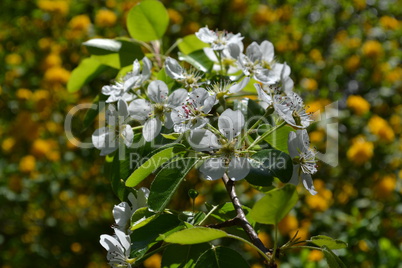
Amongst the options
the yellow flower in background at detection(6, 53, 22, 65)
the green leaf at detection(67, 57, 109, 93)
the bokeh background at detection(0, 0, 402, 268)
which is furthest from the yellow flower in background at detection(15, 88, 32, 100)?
the green leaf at detection(67, 57, 109, 93)

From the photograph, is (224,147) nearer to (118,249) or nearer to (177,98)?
(177,98)

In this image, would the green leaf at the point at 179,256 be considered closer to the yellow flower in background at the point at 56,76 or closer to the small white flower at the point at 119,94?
the small white flower at the point at 119,94

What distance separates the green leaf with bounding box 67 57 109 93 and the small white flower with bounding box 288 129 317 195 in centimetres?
67

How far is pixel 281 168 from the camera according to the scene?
778 mm

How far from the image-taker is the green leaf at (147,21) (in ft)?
4.07

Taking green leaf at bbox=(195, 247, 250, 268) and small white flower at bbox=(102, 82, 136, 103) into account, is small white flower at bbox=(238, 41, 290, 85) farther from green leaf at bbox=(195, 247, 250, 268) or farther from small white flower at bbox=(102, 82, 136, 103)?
green leaf at bbox=(195, 247, 250, 268)

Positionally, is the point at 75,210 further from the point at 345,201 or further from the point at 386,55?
the point at 386,55

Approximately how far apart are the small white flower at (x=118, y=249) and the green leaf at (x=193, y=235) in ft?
0.50

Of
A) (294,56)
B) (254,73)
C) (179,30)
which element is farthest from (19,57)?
(254,73)

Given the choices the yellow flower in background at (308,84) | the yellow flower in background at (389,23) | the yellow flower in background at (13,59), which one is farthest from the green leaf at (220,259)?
the yellow flower in background at (389,23)

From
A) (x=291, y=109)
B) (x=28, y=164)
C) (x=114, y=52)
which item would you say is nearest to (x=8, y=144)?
(x=28, y=164)

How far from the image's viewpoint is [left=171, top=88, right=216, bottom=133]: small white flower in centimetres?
83

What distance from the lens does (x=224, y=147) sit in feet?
2.63

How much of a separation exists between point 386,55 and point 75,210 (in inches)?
86.2
